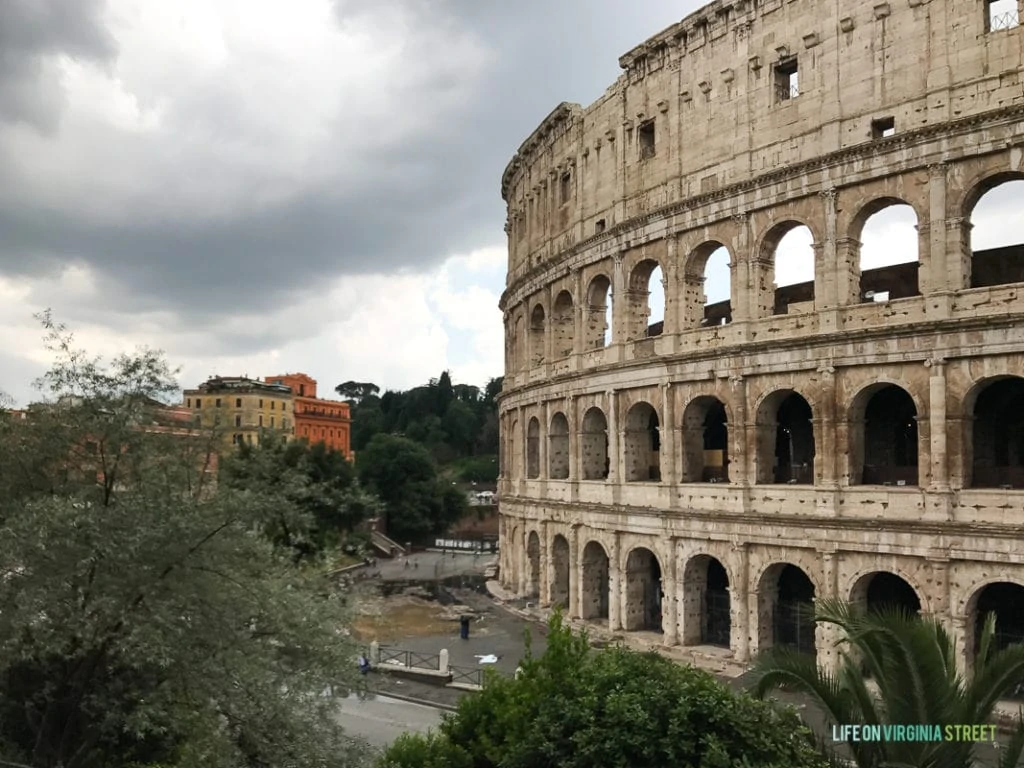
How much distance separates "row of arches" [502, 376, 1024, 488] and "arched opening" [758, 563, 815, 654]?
253 centimetres

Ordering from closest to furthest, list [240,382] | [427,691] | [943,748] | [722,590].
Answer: [943,748] → [427,691] → [722,590] → [240,382]

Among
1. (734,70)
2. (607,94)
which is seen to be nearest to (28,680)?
(734,70)

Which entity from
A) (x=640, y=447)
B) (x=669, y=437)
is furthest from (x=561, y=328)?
→ (x=669, y=437)

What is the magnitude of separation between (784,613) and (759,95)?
13.4 m

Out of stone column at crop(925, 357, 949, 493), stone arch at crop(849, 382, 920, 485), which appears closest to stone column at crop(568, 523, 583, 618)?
stone arch at crop(849, 382, 920, 485)

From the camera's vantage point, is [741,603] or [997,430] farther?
[741,603]

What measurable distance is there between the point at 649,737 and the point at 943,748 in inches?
110

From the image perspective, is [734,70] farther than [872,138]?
Yes

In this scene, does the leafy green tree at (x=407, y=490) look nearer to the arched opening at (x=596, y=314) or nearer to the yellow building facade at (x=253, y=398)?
the yellow building facade at (x=253, y=398)

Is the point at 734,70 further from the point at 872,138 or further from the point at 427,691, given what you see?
the point at 427,691

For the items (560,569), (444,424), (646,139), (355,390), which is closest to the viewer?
(646,139)

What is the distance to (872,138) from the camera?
2045 centimetres

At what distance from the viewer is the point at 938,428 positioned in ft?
62.3

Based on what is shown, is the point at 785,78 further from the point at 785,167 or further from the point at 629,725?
the point at 629,725
